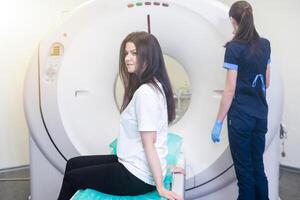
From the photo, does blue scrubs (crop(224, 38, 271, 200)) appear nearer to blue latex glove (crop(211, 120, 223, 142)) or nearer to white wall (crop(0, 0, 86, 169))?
blue latex glove (crop(211, 120, 223, 142))

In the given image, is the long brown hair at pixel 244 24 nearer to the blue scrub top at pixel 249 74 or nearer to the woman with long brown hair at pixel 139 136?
the blue scrub top at pixel 249 74

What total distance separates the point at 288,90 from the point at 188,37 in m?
1.27

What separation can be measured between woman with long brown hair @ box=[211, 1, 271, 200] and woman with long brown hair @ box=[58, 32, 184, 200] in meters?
0.39

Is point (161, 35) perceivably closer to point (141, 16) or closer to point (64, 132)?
point (141, 16)

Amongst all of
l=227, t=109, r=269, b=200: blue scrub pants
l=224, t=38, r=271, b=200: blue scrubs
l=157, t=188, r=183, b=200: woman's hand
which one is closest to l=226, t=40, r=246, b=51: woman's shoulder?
l=224, t=38, r=271, b=200: blue scrubs

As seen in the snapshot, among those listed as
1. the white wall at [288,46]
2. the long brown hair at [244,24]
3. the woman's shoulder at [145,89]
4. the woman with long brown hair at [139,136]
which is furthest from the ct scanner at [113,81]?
the white wall at [288,46]

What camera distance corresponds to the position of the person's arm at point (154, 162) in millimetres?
1277

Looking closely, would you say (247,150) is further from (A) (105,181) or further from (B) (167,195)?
(A) (105,181)

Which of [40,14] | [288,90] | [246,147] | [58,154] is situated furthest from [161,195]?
[40,14]

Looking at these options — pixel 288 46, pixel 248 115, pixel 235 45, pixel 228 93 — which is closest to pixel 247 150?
pixel 248 115

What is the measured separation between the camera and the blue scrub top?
1641 mm

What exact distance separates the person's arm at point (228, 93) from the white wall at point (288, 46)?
1.11 metres

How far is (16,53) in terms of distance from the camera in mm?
2730

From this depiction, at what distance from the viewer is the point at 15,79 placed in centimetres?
275
